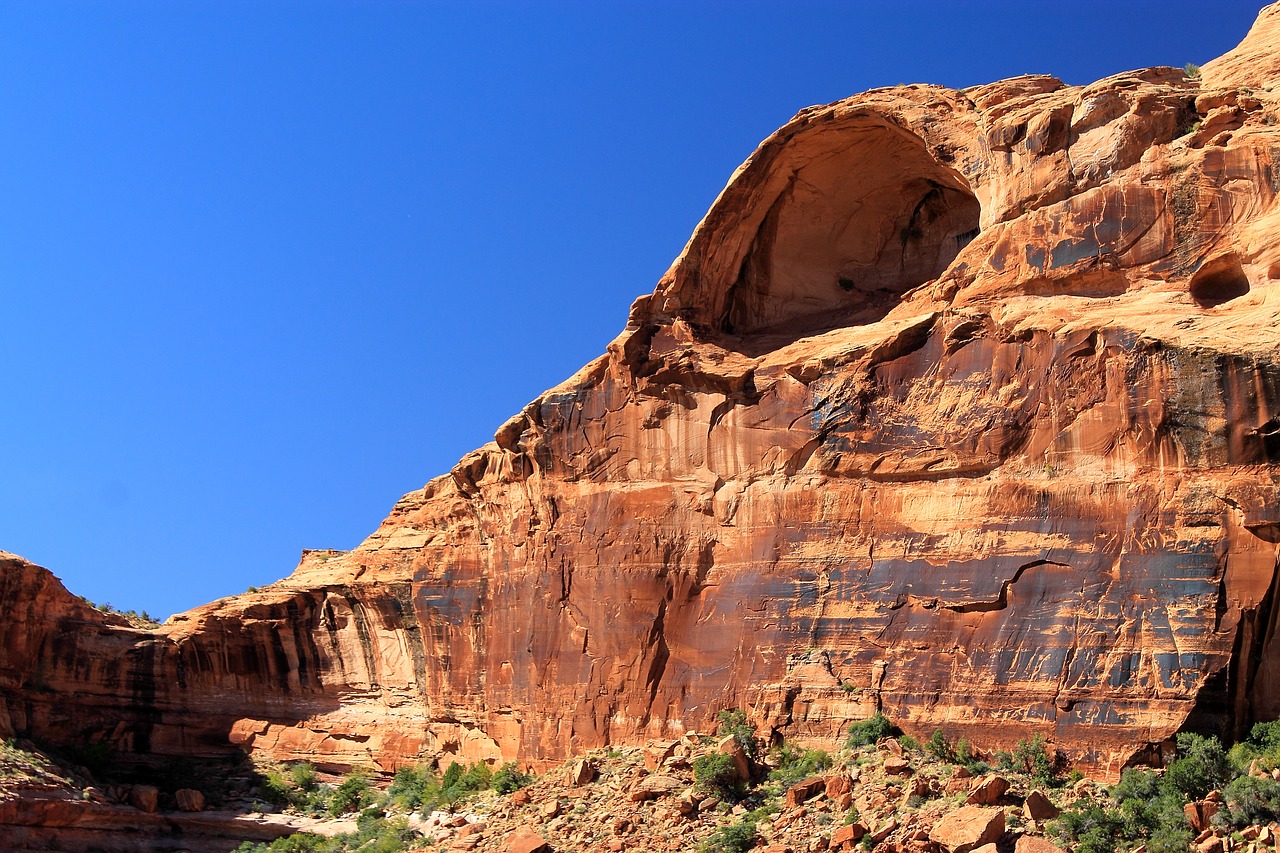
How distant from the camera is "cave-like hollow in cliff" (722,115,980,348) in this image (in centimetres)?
3891

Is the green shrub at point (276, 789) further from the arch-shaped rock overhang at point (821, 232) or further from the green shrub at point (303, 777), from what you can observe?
the arch-shaped rock overhang at point (821, 232)

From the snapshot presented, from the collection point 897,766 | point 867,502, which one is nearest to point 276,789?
point 867,502

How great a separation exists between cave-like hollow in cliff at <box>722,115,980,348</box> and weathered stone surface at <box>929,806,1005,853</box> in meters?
15.8

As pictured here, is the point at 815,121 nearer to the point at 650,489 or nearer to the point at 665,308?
the point at 665,308

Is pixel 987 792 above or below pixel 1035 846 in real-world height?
above

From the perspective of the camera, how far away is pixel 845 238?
40406 millimetres

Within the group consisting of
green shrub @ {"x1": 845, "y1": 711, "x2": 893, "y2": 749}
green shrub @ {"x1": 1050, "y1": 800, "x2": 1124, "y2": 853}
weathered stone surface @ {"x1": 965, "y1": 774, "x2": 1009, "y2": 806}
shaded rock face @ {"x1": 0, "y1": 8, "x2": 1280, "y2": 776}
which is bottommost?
green shrub @ {"x1": 1050, "y1": 800, "x2": 1124, "y2": 853}

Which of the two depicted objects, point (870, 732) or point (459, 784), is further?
point (459, 784)

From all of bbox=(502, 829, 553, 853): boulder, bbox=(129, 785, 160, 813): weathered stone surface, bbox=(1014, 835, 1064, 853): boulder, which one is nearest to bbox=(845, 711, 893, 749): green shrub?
bbox=(1014, 835, 1064, 853): boulder

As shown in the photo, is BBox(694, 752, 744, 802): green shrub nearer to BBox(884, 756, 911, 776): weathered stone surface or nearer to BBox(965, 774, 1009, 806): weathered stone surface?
BBox(884, 756, 911, 776): weathered stone surface

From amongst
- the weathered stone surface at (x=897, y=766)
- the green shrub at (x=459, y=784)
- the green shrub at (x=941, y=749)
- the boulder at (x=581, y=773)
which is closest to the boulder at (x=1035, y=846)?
the weathered stone surface at (x=897, y=766)

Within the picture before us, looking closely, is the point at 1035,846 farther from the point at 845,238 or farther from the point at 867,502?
the point at 845,238

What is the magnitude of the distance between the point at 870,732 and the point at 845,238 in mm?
15417

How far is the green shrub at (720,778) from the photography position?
30469 mm
